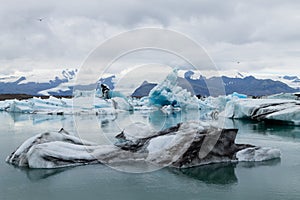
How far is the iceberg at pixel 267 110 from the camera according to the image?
16094 millimetres

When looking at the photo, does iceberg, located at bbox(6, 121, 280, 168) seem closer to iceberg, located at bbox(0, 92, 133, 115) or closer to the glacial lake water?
the glacial lake water

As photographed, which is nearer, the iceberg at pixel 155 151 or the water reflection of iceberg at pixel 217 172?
the water reflection of iceberg at pixel 217 172

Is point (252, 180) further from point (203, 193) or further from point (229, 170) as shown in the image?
point (203, 193)

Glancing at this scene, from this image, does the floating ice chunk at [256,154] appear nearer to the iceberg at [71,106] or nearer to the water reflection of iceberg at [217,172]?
the water reflection of iceberg at [217,172]

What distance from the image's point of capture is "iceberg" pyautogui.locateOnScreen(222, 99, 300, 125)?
16.1 metres

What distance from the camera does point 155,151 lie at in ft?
25.8

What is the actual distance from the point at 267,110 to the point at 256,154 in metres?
9.59

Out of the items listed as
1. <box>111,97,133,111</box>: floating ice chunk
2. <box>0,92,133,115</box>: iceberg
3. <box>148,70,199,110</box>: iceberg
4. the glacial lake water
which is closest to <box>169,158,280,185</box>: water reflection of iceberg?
the glacial lake water

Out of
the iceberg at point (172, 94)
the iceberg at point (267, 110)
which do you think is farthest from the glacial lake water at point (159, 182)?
the iceberg at point (172, 94)

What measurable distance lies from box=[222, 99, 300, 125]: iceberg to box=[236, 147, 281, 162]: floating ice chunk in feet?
27.6

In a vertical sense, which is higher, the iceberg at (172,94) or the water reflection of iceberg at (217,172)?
the iceberg at (172,94)

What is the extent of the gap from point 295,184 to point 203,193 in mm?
1658

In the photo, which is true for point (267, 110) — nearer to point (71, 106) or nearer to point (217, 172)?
point (217, 172)

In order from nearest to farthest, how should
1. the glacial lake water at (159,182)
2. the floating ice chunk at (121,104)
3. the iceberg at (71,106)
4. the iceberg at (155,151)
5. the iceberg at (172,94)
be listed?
the glacial lake water at (159,182)
the iceberg at (155,151)
the iceberg at (71,106)
the iceberg at (172,94)
the floating ice chunk at (121,104)
